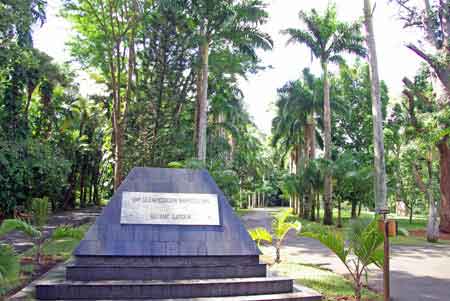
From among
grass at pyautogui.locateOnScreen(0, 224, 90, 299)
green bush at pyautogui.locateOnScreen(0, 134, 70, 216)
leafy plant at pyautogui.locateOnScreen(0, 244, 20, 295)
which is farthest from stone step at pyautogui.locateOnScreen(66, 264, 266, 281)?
green bush at pyautogui.locateOnScreen(0, 134, 70, 216)

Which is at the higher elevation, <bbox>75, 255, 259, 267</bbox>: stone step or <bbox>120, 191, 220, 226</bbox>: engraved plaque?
<bbox>120, 191, 220, 226</bbox>: engraved plaque

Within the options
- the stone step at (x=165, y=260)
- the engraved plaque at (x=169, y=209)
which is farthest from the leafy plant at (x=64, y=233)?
the stone step at (x=165, y=260)

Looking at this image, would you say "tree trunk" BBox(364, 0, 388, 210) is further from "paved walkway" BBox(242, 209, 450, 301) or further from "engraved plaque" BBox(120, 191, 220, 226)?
"engraved plaque" BBox(120, 191, 220, 226)

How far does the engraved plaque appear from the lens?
6996mm

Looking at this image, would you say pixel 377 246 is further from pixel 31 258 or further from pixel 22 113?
pixel 22 113

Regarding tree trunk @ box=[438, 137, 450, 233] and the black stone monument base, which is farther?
tree trunk @ box=[438, 137, 450, 233]

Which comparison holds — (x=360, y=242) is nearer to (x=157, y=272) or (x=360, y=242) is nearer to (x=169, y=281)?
(x=169, y=281)

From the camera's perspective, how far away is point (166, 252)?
6.56 meters

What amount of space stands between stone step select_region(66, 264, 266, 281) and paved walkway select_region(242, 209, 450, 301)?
2.57 m

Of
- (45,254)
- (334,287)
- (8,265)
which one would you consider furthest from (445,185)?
(8,265)

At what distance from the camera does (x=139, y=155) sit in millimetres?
18531

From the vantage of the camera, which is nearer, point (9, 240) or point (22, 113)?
point (9, 240)

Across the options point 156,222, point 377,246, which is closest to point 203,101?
point 156,222

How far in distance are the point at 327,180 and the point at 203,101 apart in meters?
9.18
